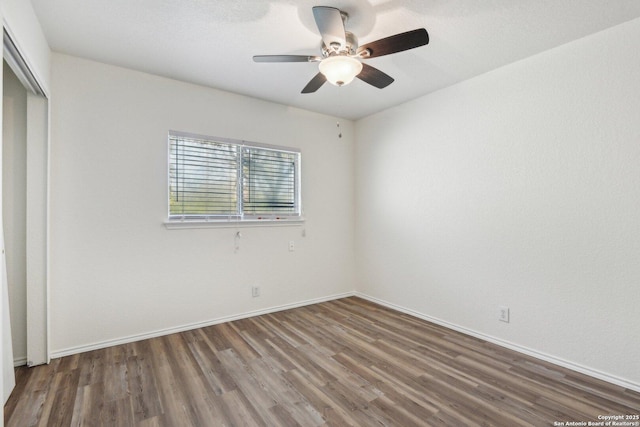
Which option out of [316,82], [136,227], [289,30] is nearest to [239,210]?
[136,227]

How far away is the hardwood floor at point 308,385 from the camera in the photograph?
6.16ft

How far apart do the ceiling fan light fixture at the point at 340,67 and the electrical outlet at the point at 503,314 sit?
242 centimetres

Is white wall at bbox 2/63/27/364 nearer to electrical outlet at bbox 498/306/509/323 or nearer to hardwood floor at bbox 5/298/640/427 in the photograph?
hardwood floor at bbox 5/298/640/427

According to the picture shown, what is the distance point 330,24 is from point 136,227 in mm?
2454

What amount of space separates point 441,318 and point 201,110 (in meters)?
3.38

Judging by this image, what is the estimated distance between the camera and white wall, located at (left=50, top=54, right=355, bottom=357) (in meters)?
2.67

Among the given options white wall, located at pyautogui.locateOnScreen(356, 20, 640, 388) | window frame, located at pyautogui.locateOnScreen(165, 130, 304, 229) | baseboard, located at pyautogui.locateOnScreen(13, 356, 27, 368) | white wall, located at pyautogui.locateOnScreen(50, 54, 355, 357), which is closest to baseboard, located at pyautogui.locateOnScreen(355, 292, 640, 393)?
white wall, located at pyautogui.locateOnScreen(356, 20, 640, 388)

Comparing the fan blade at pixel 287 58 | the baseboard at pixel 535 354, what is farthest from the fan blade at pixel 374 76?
the baseboard at pixel 535 354

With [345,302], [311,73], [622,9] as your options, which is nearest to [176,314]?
[345,302]

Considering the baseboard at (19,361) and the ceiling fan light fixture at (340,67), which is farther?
the baseboard at (19,361)

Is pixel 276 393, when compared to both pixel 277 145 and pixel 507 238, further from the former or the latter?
pixel 277 145

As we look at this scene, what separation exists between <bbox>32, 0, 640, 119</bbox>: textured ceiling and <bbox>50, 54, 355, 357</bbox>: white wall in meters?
0.32

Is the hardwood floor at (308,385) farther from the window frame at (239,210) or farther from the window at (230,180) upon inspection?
the window at (230,180)

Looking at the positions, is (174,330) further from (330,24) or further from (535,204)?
(535,204)
